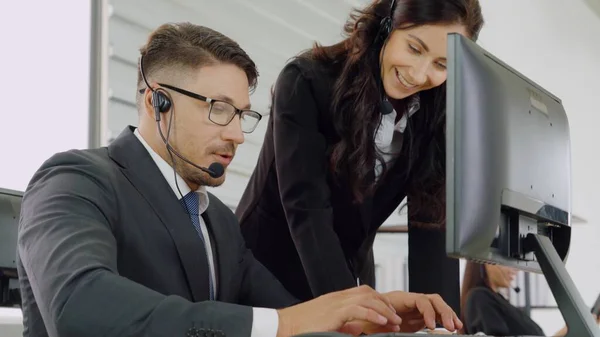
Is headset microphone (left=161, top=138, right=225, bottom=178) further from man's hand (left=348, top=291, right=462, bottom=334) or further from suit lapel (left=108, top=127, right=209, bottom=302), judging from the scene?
man's hand (left=348, top=291, right=462, bottom=334)

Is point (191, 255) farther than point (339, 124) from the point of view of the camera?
No

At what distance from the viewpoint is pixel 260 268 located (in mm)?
1558

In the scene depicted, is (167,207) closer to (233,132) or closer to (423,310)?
(233,132)

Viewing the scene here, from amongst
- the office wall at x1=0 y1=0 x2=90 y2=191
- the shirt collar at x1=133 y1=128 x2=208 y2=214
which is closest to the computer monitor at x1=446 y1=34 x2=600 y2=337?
the shirt collar at x1=133 y1=128 x2=208 y2=214

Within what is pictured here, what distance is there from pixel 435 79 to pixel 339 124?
20 centimetres

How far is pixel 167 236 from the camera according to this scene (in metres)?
1.30

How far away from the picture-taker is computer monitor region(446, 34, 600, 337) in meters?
1.01

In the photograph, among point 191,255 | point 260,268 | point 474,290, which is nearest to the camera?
point 191,255

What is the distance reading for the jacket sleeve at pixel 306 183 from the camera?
159 centimetres

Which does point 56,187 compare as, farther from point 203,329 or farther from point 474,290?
point 474,290

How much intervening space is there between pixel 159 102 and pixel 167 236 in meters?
0.22

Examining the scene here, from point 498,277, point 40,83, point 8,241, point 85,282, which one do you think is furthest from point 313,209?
point 498,277

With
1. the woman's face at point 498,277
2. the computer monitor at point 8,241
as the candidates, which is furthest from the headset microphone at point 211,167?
the woman's face at point 498,277

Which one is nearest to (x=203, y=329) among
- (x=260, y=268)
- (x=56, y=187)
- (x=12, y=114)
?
(x=56, y=187)
